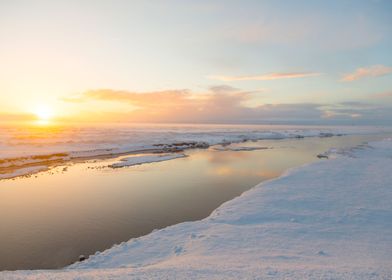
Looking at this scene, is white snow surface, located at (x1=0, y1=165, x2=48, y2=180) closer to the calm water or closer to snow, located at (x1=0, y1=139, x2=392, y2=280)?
the calm water

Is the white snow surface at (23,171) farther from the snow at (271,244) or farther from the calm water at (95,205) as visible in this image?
the snow at (271,244)

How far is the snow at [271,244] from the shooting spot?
6.34m

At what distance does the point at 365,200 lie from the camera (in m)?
13.0

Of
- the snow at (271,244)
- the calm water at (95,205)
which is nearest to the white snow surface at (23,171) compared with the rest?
the calm water at (95,205)

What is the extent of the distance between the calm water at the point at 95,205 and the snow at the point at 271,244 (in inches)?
68.3

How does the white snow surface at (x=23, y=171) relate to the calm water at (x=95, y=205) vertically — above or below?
above

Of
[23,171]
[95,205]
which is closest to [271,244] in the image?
[95,205]

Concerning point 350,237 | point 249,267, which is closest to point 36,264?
point 249,267

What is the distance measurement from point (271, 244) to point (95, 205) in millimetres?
10181

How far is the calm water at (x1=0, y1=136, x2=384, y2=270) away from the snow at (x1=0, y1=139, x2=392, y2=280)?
1.74 metres

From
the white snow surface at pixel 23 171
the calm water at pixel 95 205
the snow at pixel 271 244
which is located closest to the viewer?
the snow at pixel 271 244

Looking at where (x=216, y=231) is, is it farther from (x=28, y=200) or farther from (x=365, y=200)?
(x=28, y=200)

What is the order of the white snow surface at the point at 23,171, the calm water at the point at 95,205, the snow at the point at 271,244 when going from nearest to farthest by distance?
the snow at the point at 271,244 → the calm water at the point at 95,205 → the white snow surface at the point at 23,171

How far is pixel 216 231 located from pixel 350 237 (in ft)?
14.9
